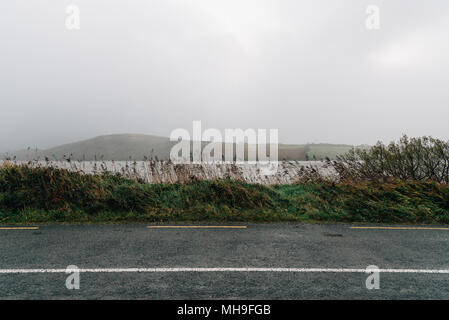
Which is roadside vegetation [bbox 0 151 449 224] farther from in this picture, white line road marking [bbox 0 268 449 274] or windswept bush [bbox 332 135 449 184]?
white line road marking [bbox 0 268 449 274]

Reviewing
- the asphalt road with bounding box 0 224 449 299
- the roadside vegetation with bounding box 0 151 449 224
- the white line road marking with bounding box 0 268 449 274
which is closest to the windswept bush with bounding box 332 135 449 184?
the roadside vegetation with bounding box 0 151 449 224

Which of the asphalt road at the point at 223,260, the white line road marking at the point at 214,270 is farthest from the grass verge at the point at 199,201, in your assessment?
Answer: the white line road marking at the point at 214,270

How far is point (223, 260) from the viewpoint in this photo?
4.79 m

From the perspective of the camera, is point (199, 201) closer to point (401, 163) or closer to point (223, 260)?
point (223, 260)

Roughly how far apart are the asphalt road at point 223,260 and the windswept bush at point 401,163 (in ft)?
20.7

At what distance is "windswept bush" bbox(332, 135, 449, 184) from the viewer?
40.7 ft

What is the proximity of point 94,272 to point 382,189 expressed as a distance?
985cm

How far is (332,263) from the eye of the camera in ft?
15.4

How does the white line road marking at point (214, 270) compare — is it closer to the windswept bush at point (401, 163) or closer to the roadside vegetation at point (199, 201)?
the roadside vegetation at point (199, 201)

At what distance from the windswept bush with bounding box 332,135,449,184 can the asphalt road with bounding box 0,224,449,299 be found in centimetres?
632

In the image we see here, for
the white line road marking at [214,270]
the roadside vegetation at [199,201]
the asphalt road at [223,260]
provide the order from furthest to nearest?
the roadside vegetation at [199,201] < the white line road marking at [214,270] < the asphalt road at [223,260]

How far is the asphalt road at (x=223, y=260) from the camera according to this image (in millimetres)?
3668

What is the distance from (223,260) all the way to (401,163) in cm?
1185
